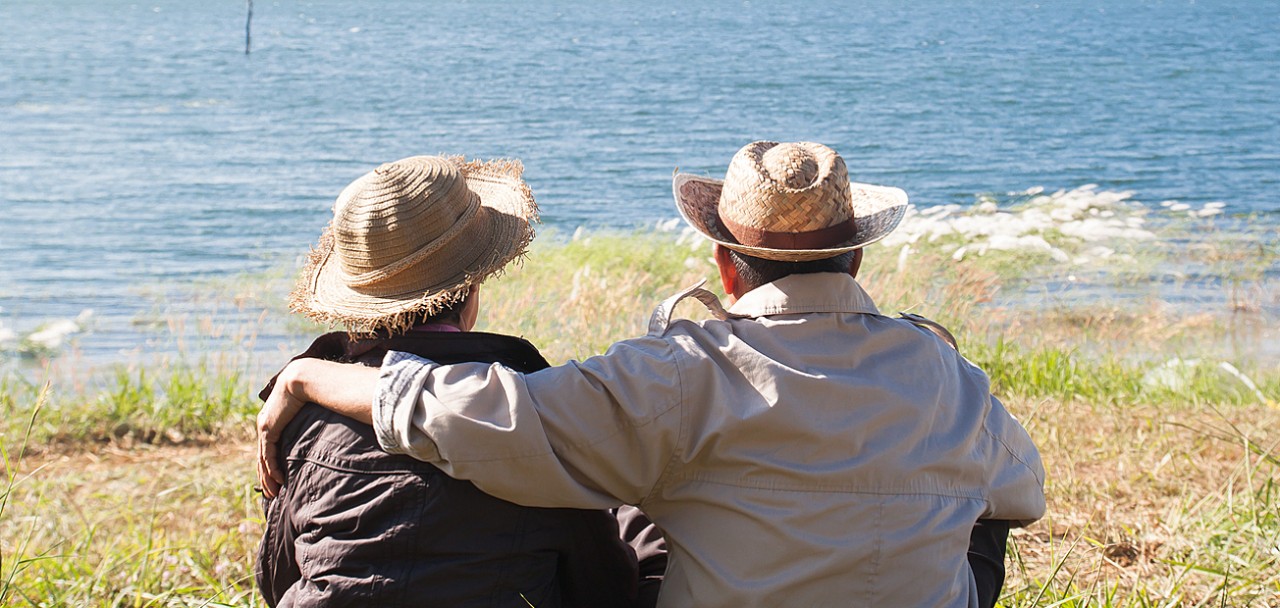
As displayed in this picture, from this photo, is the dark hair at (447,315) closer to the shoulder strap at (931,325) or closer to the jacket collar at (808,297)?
the jacket collar at (808,297)

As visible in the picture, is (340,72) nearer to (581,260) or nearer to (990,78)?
(990,78)

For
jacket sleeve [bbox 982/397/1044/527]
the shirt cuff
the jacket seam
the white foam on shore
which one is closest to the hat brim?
the jacket seam

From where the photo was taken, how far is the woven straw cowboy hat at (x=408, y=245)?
7.42ft

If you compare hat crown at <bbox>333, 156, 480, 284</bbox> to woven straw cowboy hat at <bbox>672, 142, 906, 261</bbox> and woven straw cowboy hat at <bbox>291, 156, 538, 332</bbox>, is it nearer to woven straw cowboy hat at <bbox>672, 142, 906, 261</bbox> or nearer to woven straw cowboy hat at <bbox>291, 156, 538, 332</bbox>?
woven straw cowboy hat at <bbox>291, 156, 538, 332</bbox>

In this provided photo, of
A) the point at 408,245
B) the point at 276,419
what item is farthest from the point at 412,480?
the point at 408,245

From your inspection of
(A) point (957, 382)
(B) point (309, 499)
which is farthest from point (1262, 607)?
(B) point (309, 499)

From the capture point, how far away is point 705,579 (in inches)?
84.3

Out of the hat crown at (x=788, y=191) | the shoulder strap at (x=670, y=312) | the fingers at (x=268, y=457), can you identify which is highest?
the hat crown at (x=788, y=191)

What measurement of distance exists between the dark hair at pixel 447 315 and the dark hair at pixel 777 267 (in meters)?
0.52

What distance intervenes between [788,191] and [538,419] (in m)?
0.62

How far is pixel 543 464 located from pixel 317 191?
43.1 feet

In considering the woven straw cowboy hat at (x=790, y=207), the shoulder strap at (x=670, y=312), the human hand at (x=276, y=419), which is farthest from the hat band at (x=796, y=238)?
the human hand at (x=276, y=419)

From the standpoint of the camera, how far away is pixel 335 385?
84.4 inches

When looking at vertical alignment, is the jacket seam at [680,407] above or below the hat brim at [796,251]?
below
